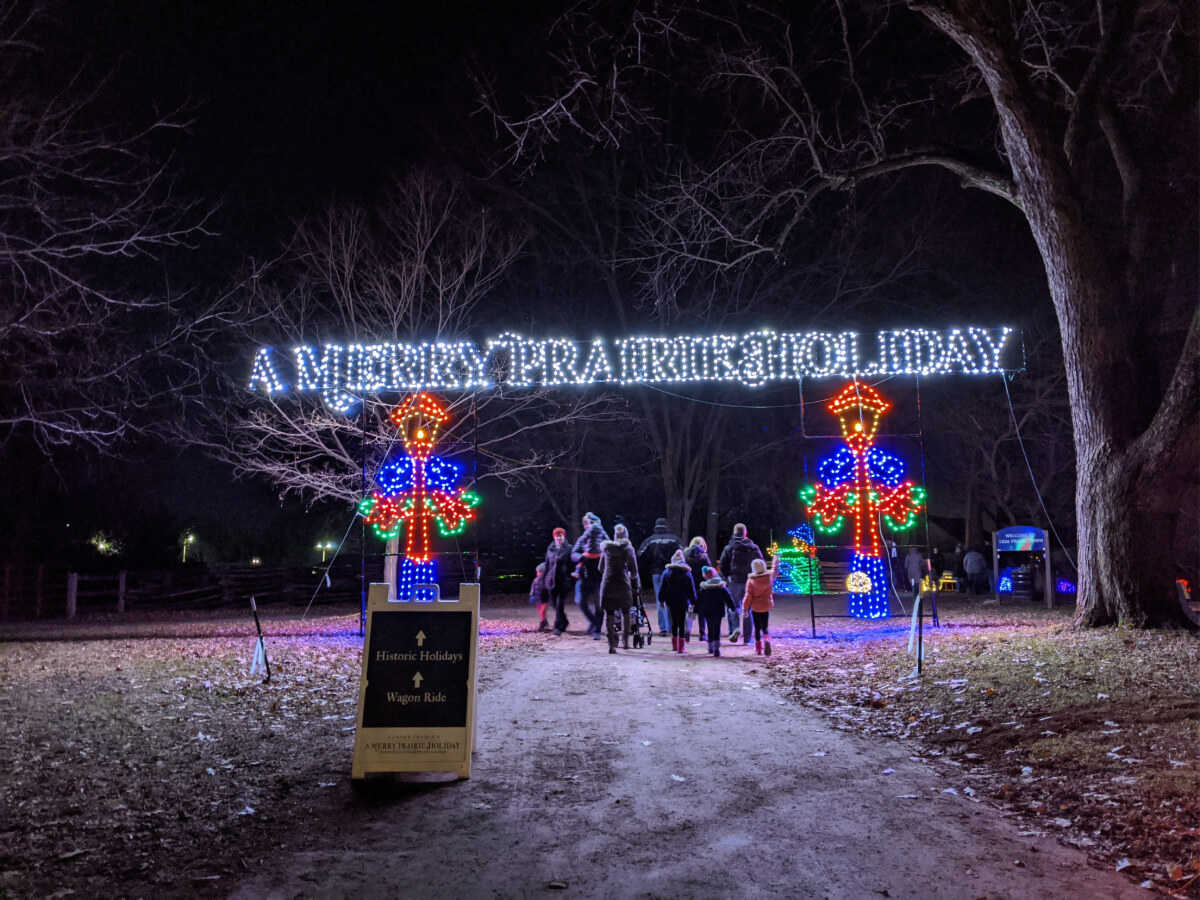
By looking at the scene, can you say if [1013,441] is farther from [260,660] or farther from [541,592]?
[260,660]

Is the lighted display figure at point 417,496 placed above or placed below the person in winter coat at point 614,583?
above

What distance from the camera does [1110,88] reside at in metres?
12.1

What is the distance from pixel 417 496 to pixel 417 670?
10508 millimetres

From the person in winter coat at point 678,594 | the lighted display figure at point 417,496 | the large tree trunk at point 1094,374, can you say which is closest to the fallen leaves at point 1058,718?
the large tree trunk at point 1094,374

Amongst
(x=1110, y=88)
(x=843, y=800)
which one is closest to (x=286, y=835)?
(x=843, y=800)

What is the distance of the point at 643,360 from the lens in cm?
1480

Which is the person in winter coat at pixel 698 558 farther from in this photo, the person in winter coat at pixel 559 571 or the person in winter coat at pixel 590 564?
the person in winter coat at pixel 559 571

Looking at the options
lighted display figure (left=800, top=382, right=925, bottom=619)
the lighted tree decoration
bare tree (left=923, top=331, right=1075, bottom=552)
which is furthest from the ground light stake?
bare tree (left=923, top=331, right=1075, bottom=552)

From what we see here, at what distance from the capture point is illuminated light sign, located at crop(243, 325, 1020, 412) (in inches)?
570

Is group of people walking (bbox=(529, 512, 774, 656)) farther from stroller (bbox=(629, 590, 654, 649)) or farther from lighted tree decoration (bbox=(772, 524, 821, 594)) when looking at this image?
lighted tree decoration (bbox=(772, 524, 821, 594))

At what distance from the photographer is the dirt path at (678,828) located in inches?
145

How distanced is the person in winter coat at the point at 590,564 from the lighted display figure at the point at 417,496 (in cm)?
332

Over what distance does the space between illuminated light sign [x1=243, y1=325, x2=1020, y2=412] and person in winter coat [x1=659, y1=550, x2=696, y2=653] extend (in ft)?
13.6

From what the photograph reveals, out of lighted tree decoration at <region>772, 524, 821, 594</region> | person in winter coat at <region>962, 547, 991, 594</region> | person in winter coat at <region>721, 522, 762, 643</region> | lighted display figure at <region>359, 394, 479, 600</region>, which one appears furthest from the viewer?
lighted tree decoration at <region>772, 524, 821, 594</region>
